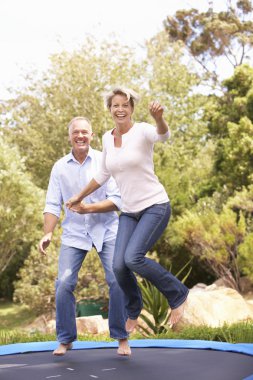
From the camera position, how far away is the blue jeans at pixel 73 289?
4.16 metres

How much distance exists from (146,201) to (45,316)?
967cm

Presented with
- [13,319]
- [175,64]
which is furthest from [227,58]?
[13,319]

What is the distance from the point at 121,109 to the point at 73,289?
119 cm

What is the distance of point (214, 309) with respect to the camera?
883 cm

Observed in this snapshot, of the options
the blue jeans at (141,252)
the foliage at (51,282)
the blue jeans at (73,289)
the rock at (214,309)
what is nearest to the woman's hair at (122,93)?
the blue jeans at (141,252)

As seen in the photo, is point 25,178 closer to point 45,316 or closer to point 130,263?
point 45,316

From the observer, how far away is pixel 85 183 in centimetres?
431

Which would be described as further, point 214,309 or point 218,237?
point 218,237

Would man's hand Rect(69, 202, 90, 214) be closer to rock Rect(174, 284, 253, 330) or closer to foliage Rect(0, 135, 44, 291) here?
rock Rect(174, 284, 253, 330)

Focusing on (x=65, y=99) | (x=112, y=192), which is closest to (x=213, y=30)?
(x=65, y=99)

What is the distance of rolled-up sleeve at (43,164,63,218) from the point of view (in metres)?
4.32

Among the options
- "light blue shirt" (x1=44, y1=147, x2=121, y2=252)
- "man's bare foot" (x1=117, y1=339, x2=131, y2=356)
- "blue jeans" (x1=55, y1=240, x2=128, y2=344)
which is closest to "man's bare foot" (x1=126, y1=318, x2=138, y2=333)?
"blue jeans" (x1=55, y1=240, x2=128, y2=344)

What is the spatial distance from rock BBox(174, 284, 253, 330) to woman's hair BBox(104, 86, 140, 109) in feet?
13.1

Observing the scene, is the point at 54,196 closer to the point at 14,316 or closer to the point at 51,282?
the point at 51,282
